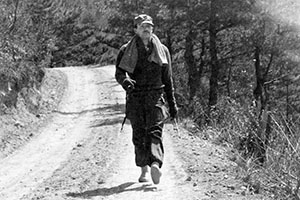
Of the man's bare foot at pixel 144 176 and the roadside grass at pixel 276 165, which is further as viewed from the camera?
the man's bare foot at pixel 144 176

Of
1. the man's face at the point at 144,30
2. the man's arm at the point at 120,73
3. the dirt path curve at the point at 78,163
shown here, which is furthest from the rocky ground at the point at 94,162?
the man's face at the point at 144,30

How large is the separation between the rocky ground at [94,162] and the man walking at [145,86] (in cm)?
43

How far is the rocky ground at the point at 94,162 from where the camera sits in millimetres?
6023

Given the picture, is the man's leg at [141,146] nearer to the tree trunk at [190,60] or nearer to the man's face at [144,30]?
the man's face at [144,30]

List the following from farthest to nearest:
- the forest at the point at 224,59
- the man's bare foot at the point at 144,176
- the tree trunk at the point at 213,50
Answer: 1. the tree trunk at the point at 213,50
2. the forest at the point at 224,59
3. the man's bare foot at the point at 144,176

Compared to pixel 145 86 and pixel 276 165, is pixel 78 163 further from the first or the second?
pixel 276 165

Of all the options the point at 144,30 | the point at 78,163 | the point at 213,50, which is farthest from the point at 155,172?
the point at 213,50

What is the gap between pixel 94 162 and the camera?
823 cm

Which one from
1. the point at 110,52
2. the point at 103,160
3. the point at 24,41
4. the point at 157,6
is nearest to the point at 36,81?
the point at 24,41

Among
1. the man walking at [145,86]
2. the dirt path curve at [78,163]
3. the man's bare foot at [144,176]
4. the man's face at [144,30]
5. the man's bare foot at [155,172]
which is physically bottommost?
the dirt path curve at [78,163]

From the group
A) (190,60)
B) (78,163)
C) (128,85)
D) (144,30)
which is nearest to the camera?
(128,85)

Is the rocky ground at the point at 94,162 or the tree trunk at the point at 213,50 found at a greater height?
the tree trunk at the point at 213,50

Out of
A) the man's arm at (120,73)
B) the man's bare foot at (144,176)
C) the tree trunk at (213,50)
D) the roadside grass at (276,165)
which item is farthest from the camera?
the tree trunk at (213,50)

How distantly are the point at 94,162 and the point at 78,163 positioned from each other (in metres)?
0.31
